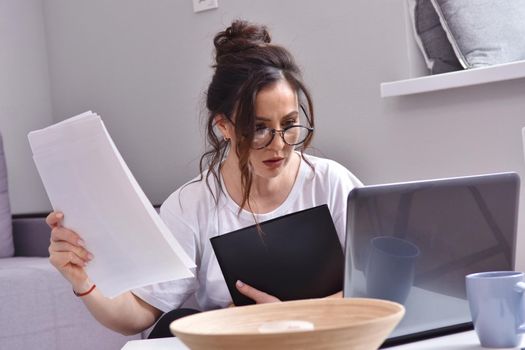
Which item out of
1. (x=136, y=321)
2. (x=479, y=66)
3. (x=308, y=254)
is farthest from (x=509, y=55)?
(x=136, y=321)

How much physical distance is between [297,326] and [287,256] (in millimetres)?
666

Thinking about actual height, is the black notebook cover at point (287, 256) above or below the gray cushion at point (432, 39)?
below

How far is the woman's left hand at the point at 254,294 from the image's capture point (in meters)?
1.43

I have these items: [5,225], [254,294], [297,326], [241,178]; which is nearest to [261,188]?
[241,178]

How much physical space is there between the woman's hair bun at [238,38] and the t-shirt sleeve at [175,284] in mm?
323

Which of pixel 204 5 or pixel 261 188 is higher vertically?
pixel 204 5

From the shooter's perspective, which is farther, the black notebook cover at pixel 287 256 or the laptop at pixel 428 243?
the black notebook cover at pixel 287 256

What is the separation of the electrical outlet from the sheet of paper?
161 centimetres

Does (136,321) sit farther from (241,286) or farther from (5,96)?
(5,96)

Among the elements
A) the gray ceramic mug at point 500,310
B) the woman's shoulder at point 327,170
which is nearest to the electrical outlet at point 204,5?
the woman's shoulder at point 327,170

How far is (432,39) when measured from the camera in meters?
2.22

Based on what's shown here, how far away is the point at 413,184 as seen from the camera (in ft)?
3.59

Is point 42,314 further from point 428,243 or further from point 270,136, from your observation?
point 428,243

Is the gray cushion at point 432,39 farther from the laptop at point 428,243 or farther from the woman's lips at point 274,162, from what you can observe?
the laptop at point 428,243
